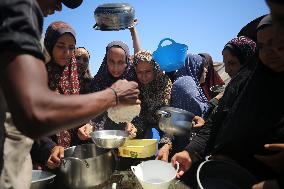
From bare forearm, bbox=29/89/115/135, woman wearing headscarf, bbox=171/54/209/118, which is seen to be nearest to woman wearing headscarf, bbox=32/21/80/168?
woman wearing headscarf, bbox=171/54/209/118

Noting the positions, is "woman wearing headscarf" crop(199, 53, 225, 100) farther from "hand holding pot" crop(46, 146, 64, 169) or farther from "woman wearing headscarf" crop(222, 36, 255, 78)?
"hand holding pot" crop(46, 146, 64, 169)

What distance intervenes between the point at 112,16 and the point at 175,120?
2.06 metres

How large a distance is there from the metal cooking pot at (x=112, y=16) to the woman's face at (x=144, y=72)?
71 cm

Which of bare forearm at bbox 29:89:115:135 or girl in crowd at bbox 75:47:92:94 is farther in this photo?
girl in crowd at bbox 75:47:92:94

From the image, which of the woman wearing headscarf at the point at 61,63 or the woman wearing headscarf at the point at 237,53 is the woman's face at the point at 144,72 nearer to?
the woman wearing headscarf at the point at 61,63

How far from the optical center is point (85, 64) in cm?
503

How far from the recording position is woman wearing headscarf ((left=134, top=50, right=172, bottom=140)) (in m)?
3.97

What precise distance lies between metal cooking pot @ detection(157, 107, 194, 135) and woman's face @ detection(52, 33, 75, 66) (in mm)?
1509

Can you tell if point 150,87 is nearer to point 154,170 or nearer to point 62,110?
point 154,170

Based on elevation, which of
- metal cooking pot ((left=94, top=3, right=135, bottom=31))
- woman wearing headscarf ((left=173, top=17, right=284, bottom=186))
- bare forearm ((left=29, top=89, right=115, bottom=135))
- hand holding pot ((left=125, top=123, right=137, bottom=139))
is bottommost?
hand holding pot ((left=125, top=123, right=137, bottom=139))

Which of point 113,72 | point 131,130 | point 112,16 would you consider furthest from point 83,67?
point 131,130

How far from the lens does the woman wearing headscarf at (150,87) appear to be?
3975 mm

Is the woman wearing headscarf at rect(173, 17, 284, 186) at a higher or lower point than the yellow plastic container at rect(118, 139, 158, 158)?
higher

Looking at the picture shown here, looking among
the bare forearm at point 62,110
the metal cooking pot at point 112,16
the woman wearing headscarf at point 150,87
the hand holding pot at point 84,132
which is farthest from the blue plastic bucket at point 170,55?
the bare forearm at point 62,110
